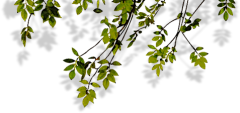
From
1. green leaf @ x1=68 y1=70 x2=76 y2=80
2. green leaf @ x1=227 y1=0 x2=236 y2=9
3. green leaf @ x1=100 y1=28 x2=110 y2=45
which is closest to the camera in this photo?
green leaf @ x1=100 y1=28 x2=110 y2=45

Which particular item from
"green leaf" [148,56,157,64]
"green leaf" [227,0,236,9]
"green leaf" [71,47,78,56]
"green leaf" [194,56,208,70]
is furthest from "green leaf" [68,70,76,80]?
"green leaf" [227,0,236,9]

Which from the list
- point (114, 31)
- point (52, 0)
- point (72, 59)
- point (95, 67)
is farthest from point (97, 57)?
point (52, 0)

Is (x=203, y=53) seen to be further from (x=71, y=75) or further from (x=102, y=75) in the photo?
(x=71, y=75)

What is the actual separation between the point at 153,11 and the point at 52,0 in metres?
0.68

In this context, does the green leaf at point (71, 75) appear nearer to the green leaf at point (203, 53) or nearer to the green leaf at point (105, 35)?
the green leaf at point (105, 35)

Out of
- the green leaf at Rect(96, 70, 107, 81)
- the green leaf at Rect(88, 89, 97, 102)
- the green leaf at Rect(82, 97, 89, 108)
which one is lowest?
the green leaf at Rect(82, 97, 89, 108)

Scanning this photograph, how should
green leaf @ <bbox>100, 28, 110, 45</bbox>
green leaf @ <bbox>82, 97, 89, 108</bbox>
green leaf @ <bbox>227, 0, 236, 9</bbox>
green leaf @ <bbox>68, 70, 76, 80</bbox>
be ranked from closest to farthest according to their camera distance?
green leaf @ <bbox>100, 28, 110, 45</bbox> < green leaf @ <bbox>68, 70, 76, 80</bbox> < green leaf @ <bbox>82, 97, 89, 108</bbox> < green leaf @ <bbox>227, 0, 236, 9</bbox>

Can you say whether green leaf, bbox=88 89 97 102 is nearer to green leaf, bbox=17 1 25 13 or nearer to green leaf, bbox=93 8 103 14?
green leaf, bbox=93 8 103 14

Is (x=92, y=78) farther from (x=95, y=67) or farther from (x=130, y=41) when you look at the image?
(x=130, y=41)

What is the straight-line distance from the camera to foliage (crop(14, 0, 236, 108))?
1713mm

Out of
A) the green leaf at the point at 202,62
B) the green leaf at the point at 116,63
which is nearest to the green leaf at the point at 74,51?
the green leaf at the point at 116,63

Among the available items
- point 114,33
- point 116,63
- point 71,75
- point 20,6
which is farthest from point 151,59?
point 20,6

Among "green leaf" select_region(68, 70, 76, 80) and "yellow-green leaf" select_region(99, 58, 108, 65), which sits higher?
"yellow-green leaf" select_region(99, 58, 108, 65)

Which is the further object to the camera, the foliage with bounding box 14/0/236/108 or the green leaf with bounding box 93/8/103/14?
the green leaf with bounding box 93/8/103/14
